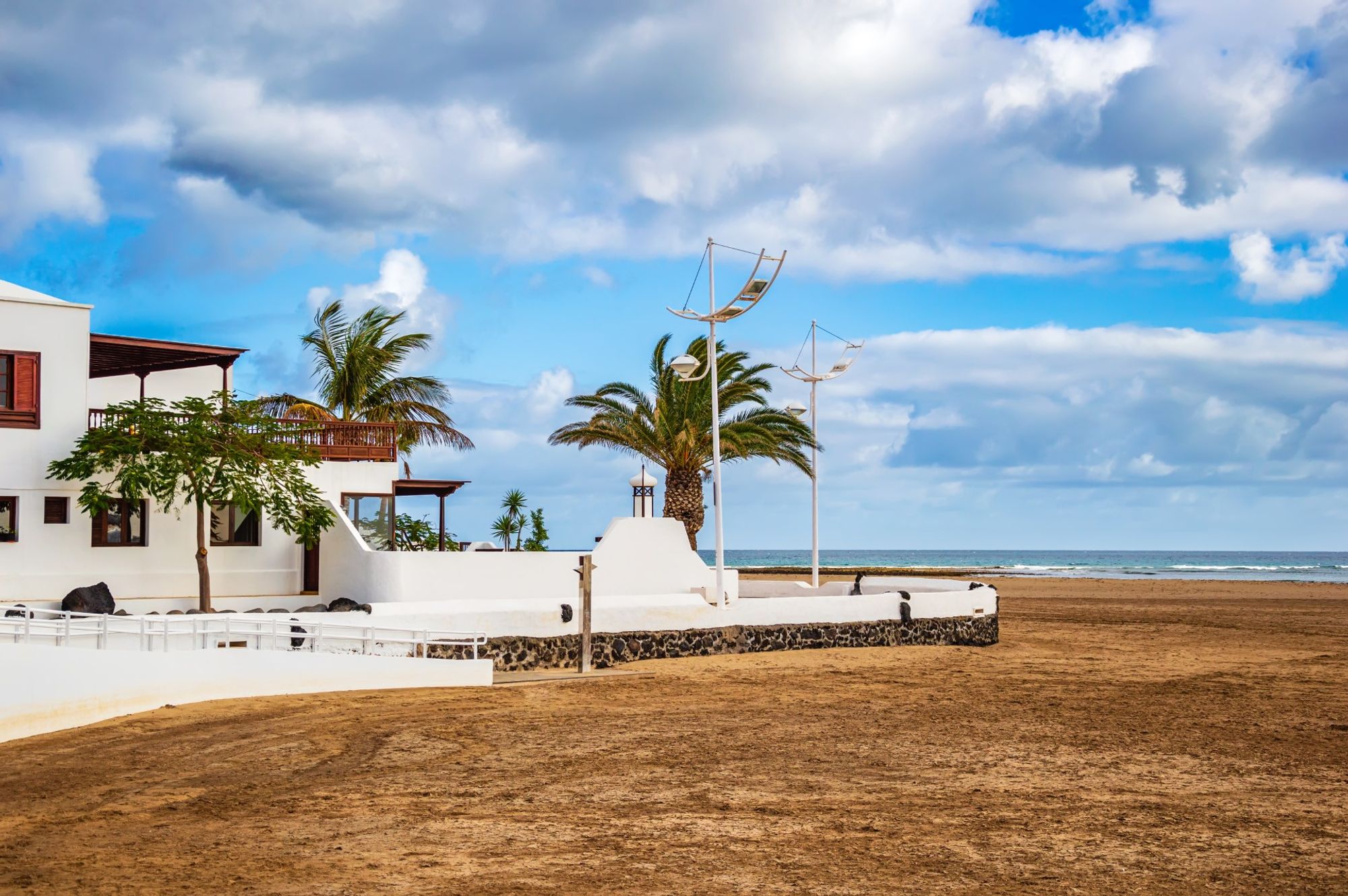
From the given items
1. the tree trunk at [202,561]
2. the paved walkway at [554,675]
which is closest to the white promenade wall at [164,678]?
the paved walkway at [554,675]

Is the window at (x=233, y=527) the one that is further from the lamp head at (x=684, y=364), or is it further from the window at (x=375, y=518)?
the lamp head at (x=684, y=364)

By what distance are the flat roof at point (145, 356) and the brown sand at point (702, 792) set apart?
10.1 metres

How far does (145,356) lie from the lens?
2516 cm

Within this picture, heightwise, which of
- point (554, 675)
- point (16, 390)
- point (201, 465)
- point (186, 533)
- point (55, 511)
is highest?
point (16, 390)

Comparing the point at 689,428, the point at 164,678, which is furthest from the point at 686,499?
the point at 164,678

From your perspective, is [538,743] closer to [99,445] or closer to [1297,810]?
[1297,810]

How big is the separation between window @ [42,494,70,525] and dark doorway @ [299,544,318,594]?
15.7 ft

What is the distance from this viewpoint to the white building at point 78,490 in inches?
903

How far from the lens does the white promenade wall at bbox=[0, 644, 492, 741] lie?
14.4 meters

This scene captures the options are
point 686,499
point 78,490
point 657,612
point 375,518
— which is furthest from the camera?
point 686,499

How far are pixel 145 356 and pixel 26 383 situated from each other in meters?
2.64

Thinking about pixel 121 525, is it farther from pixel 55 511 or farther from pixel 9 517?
pixel 9 517

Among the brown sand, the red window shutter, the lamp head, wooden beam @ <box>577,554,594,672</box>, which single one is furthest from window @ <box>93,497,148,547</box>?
the lamp head

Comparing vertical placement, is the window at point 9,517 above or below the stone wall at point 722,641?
above
